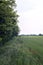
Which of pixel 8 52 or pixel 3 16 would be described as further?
pixel 3 16

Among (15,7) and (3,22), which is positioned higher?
(15,7)

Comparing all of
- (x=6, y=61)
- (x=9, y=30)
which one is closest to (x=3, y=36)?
(x=9, y=30)

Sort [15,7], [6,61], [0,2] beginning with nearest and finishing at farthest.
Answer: [6,61]
[0,2]
[15,7]

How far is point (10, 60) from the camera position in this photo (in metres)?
24.9

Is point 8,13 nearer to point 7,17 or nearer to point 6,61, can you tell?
point 7,17

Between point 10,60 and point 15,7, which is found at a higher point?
point 15,7

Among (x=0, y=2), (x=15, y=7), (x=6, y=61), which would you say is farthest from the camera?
(x=15, y=7)

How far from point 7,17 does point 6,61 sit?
373 inches

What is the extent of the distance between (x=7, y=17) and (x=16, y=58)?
720 cm

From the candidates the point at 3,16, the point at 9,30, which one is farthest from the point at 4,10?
the point at 9,30

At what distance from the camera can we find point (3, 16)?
103 ft

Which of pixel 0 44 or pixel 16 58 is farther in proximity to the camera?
pixel 0 44

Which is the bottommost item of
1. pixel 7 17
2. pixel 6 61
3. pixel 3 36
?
pixel 6 61

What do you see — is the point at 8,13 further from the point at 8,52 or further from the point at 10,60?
the point at 10,60
